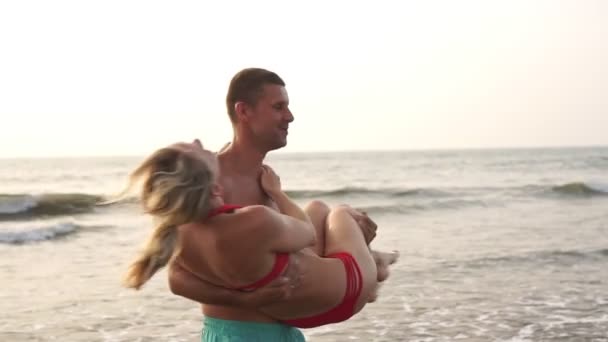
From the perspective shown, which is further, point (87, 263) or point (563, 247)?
point (563, 247)

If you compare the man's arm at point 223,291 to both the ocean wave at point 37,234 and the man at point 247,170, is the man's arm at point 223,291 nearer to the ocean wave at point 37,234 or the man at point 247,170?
the man at point 247,170

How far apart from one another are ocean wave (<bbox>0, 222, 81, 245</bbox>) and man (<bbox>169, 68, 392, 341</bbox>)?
40.7 ft

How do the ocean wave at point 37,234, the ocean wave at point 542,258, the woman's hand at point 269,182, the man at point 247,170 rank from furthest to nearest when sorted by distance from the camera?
1. the ocean wave at point 37,234
2. the ocean wave at point 542,258
3. the woman's hand at point 269,182
4. the man at point 247,170

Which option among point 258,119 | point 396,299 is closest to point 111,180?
point 396,299

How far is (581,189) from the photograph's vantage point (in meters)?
25.6

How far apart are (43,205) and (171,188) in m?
20.8

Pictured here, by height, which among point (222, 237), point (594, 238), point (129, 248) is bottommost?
point (129, 248)

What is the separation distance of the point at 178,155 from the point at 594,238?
11912 millimetres

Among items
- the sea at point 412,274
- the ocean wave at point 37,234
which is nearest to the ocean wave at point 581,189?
the sea at point 412,274

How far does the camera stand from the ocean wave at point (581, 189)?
25.0 metres

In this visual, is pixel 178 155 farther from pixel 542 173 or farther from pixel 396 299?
pixel 542 173

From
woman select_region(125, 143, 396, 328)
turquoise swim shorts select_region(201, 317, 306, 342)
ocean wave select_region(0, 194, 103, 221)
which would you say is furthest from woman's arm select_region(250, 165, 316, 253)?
ocean wave select_region(0, 194, 103, 221)

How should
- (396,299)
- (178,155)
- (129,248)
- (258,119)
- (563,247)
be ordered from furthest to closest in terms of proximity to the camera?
(129,248) < (563,247) < (396,299) < (258,119) < (178,155)

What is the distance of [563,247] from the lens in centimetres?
1215
